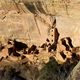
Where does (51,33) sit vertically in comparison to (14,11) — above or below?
below

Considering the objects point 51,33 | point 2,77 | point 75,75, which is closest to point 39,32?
point 51,33

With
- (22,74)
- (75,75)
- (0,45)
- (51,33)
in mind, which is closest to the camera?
(75,75)

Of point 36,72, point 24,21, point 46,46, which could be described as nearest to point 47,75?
point 36,72

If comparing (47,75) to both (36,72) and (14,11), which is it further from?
(14,11)

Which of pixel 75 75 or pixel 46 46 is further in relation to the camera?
pixel 46 46

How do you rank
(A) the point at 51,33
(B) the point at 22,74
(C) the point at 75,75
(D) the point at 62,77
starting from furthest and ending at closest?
(A) the point at 51,33
(B) the point at 22,74
(D) the point at 62,77
(C) the point at 75,75

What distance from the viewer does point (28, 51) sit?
356 inches

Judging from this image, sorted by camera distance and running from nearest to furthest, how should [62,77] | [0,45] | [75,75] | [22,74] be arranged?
[75,75] → [62,77] → [22,74] → [0,45]

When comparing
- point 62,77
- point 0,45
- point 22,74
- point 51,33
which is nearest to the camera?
point 62,77

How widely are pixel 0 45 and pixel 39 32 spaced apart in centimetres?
119

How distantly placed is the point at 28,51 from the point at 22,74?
1.02m

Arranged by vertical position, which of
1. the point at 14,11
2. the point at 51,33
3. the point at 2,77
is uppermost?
the point at 14,11

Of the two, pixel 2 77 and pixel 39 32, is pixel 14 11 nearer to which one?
pixel 39 32

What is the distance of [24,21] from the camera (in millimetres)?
8883
